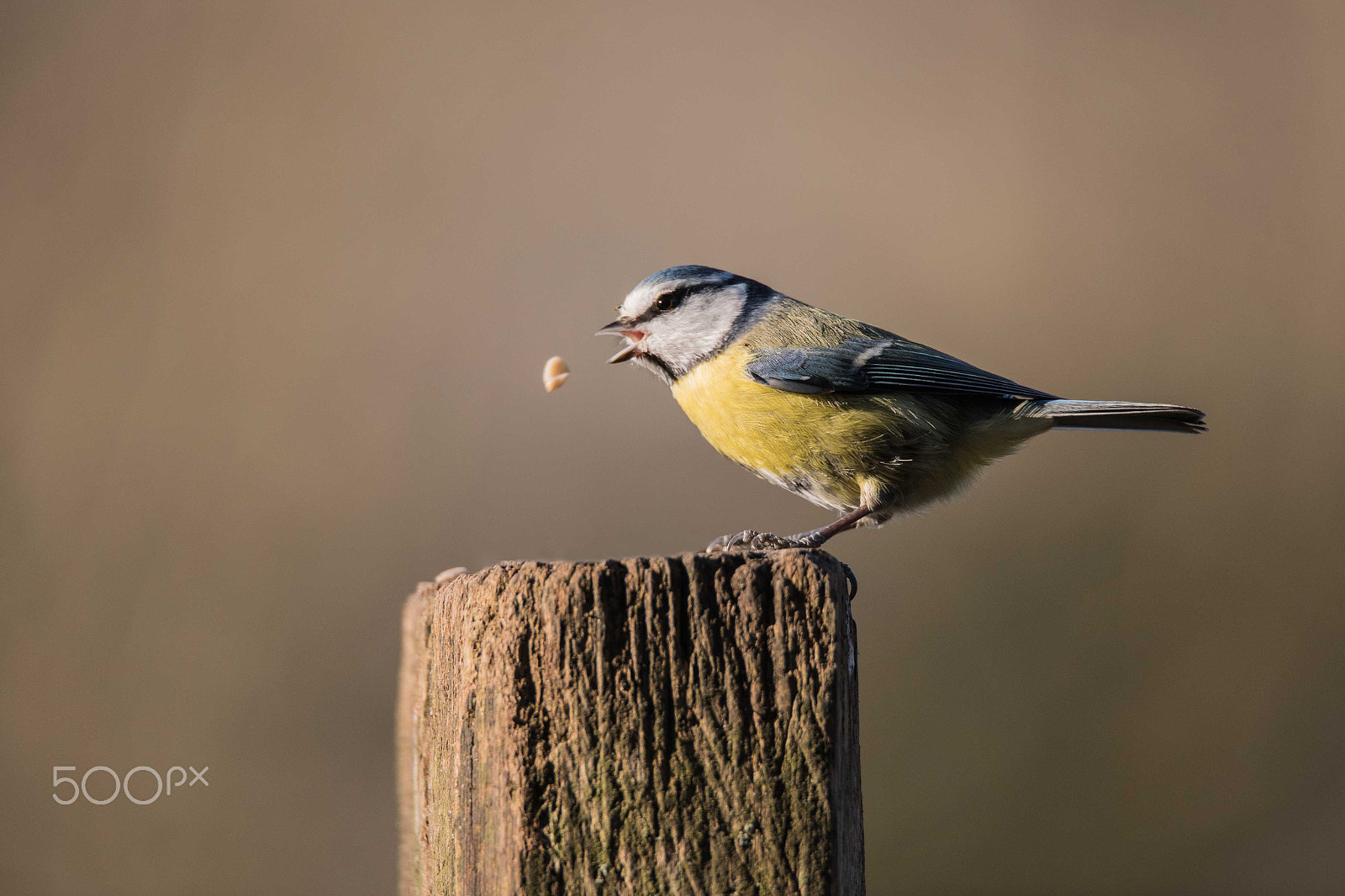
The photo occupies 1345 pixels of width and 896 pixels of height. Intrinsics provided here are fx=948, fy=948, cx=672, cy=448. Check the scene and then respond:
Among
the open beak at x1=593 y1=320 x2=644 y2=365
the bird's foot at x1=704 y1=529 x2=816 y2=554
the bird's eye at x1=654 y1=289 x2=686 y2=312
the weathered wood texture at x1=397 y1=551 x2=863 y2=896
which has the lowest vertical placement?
the weathered wood texture at x1=397 y1=551 x2=863 y2=896

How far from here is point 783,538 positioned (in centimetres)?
248

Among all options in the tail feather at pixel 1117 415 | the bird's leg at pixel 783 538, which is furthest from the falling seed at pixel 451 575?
the tail feather at pixel 1117 415

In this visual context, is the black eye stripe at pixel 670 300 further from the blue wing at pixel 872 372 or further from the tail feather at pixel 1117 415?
the tail feather at pixel 1117 415

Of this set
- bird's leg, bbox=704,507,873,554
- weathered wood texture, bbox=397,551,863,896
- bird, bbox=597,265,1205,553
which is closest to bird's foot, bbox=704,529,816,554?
bird's leg, bbox=704,507,873,554

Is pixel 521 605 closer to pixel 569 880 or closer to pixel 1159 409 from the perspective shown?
pixel 569 880

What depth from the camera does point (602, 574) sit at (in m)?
1.18

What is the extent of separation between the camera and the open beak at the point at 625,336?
3172 millimetres

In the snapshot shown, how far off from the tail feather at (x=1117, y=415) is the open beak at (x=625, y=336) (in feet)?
4.24

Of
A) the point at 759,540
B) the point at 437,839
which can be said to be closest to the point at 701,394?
the point at 759,540

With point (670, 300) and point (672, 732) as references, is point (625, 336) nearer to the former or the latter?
point (670, 300)

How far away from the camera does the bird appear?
9.36 feet

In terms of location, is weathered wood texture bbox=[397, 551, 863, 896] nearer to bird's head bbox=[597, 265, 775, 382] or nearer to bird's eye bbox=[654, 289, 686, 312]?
bird's head bbox=[597, 265, 775, 382]

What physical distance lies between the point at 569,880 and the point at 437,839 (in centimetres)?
31

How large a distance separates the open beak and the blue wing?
0.45 metres
